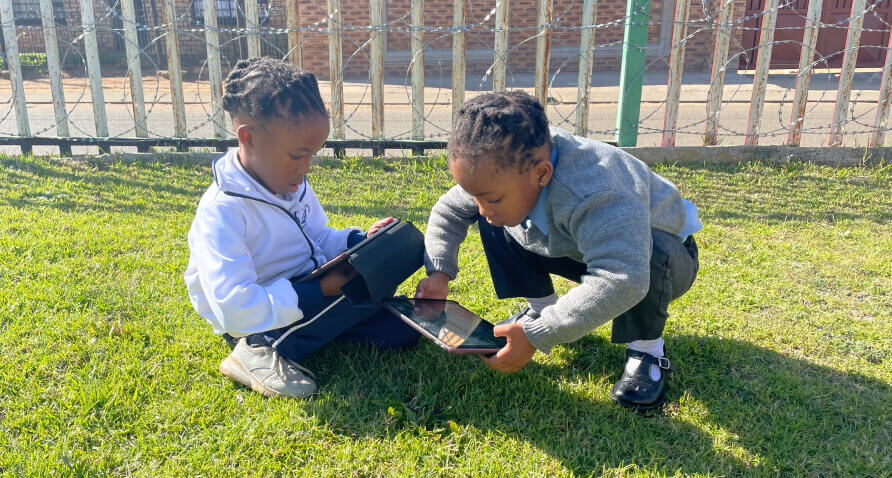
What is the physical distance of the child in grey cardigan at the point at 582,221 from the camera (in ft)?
6.61

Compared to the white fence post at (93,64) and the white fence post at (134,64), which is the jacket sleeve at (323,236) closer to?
the white fence post at (134,64)

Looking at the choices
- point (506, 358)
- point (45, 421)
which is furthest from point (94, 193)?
point (506, 358)

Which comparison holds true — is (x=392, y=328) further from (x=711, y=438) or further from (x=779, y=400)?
(x=779, y=400)

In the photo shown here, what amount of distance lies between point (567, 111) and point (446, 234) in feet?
22.3

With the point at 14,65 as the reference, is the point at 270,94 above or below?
above

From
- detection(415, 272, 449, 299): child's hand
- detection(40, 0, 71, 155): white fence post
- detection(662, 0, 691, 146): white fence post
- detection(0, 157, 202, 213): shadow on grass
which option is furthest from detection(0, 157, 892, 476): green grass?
detection(40, 0, 71, 155): white fence post

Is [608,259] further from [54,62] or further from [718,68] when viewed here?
[54,62]

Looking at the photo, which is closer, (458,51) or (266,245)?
(266,245)

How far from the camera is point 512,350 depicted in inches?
88.1

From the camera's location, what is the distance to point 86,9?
223 inches

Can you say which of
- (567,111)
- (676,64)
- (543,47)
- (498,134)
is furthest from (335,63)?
(567,111)

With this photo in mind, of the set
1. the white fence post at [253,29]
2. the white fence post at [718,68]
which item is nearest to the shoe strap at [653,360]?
the white fence post at [718,68]

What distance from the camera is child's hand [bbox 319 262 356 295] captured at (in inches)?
99.1

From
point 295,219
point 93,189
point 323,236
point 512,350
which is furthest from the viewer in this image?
point 93,189
